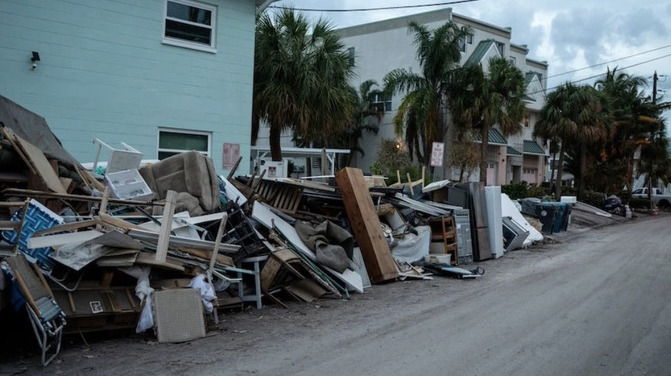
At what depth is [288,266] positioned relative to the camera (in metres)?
7.81

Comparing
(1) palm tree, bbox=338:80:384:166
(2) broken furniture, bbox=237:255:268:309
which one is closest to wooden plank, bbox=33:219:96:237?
(2) broken furniture, bbox=237:255:268:309

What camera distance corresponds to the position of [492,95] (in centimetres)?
2522

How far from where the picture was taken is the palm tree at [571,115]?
30.6 metres

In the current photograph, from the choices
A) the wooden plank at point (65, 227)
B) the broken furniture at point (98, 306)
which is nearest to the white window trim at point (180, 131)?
the wooden plank at point (65, 227)

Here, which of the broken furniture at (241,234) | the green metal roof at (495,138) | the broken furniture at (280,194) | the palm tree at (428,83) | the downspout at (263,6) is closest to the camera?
the broken furniture at (241,234)

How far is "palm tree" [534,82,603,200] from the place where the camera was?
100 ft

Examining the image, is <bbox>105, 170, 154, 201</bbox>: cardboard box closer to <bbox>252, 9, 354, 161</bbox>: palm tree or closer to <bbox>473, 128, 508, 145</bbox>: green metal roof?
<bbox>252, 9, 354, 161</bbox>: palm tree

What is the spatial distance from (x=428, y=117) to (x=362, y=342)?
68.0 feet

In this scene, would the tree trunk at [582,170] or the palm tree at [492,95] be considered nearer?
the palm tree at [492,95]

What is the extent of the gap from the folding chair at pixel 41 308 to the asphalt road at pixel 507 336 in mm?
1457

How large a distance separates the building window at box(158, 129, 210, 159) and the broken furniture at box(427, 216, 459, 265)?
5462 mm

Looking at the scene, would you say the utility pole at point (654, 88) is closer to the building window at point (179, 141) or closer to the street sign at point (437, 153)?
the street sign at point (437, 153)

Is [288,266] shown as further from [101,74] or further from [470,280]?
[101,74]

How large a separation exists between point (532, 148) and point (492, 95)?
50.9ft
